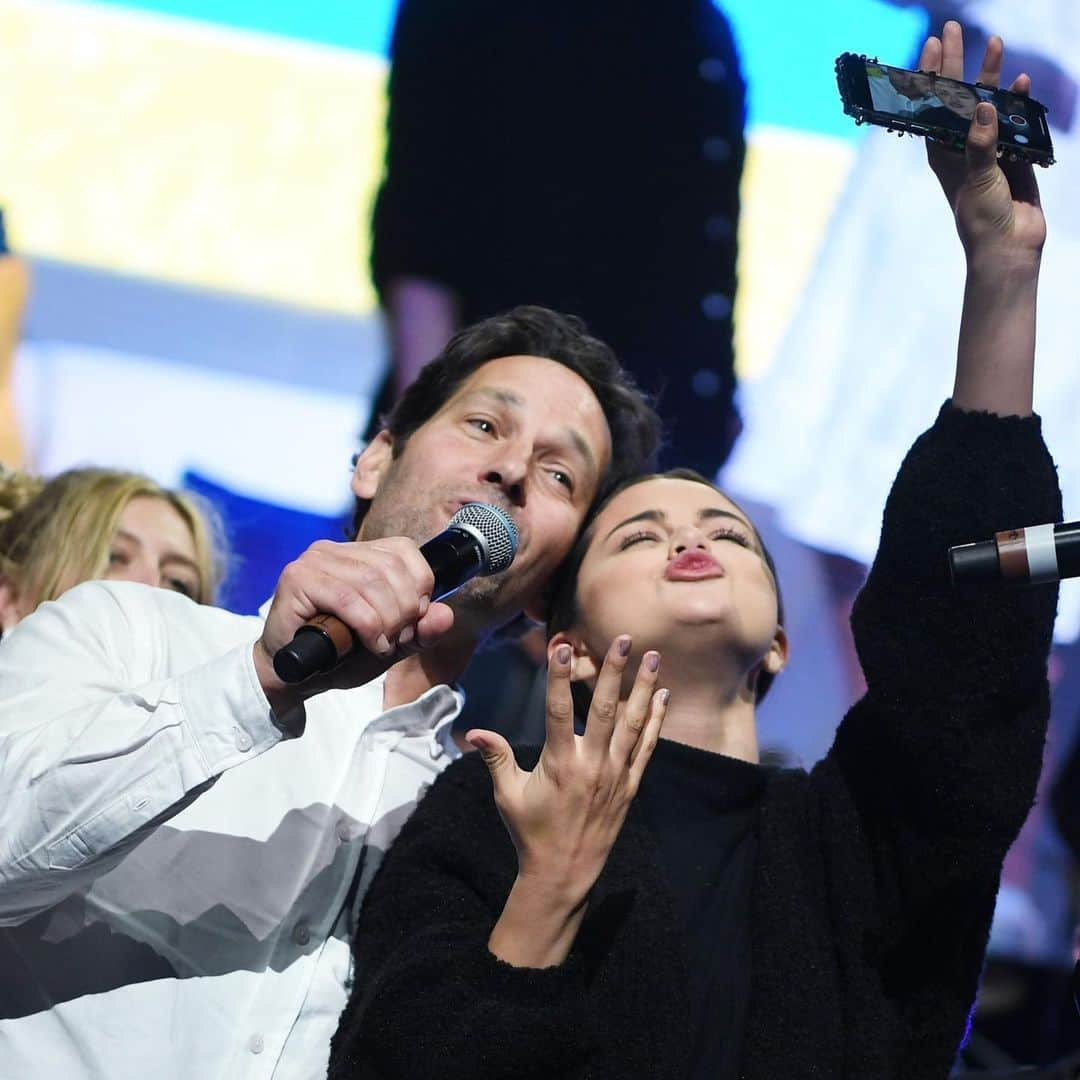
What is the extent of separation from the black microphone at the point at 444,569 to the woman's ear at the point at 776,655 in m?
0.61

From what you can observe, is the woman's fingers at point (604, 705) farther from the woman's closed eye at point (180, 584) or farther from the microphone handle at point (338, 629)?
the woman's closed eye at point (180, 584)

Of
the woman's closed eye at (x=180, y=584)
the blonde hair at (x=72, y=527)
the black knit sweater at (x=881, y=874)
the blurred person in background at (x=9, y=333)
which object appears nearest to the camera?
the black knit sweater at (x=881, y=874)

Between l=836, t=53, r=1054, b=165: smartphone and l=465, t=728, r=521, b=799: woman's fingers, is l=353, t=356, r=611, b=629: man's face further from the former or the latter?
l=836, t=53, r=1054, b=165: smartphone

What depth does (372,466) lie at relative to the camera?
212 centimetres

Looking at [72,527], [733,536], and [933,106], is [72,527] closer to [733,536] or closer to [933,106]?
[733,536]

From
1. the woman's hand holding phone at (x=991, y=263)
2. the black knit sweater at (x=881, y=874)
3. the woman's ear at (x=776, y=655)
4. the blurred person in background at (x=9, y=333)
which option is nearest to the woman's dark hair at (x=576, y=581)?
the woman's ear at (x=776, y=655)

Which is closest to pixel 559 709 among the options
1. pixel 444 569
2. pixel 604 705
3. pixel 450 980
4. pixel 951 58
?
pixel 604 705

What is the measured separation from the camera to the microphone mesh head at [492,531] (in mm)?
1303

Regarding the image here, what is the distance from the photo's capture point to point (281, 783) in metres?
1.59

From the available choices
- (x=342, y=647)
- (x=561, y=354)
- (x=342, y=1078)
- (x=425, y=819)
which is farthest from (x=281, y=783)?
(x=561, y=354)

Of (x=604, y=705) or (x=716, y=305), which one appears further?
(x=716, y=305)

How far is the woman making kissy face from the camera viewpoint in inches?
51.0

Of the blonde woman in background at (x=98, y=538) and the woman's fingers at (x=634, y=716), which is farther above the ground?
the woman's fingers at (x=634, y=716)

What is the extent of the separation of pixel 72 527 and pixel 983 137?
5.56ft
